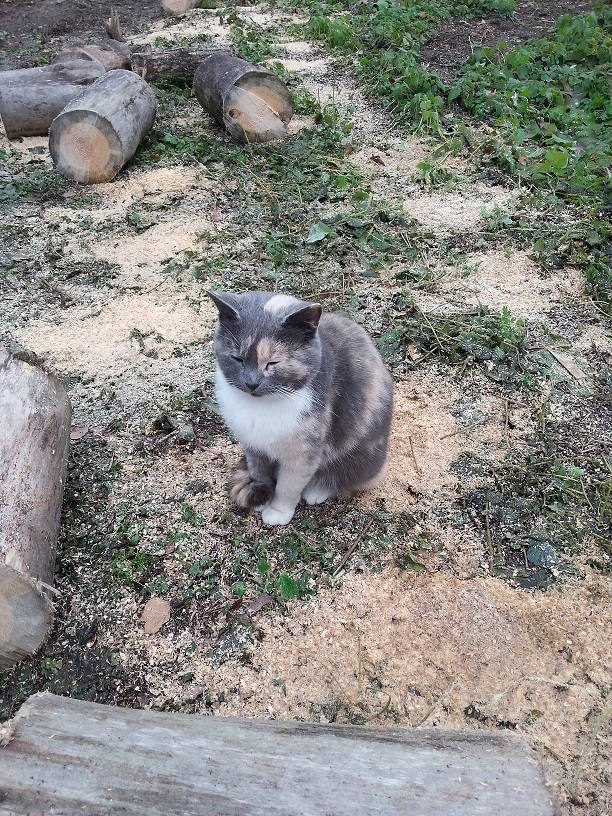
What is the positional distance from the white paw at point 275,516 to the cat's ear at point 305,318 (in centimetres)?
102

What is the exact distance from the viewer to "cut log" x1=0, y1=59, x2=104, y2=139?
22.3 ft

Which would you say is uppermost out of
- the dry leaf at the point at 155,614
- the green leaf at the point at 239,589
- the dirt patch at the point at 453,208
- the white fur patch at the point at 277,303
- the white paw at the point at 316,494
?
the white fur patch at the point at 277,303

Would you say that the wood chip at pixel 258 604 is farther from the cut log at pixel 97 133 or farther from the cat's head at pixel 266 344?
the cut log at pixel 97 133

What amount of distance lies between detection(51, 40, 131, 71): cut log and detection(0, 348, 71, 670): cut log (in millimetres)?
5781

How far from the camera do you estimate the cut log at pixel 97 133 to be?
5.99 metres

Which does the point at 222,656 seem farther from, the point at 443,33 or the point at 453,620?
the point at 443,33

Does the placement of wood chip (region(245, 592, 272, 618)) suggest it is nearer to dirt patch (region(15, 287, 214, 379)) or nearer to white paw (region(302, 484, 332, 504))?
white paw (region(302, 484, 332, 504))

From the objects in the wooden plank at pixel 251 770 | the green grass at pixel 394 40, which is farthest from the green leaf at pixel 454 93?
the wooden plank at pixel 251 770

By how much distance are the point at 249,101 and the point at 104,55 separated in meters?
2.33

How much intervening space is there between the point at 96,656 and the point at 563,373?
3.14m

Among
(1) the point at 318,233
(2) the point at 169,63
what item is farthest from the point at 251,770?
(2) the point at 169,63

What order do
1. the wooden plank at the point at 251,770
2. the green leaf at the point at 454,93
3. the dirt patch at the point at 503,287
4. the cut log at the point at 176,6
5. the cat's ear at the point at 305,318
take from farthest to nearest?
→ the cut log at the point at 176,6 → the green leaf at the point at 454,93 → the dirt patch at the point at 503,287 → the cat's ear at the point at 305,318 → the wooden plank at the point at 251,770

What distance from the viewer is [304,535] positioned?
3.34 metres

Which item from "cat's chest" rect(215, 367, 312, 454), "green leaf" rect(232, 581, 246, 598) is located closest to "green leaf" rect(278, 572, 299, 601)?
"green leaf" rect(232, 581, 246, 598)
